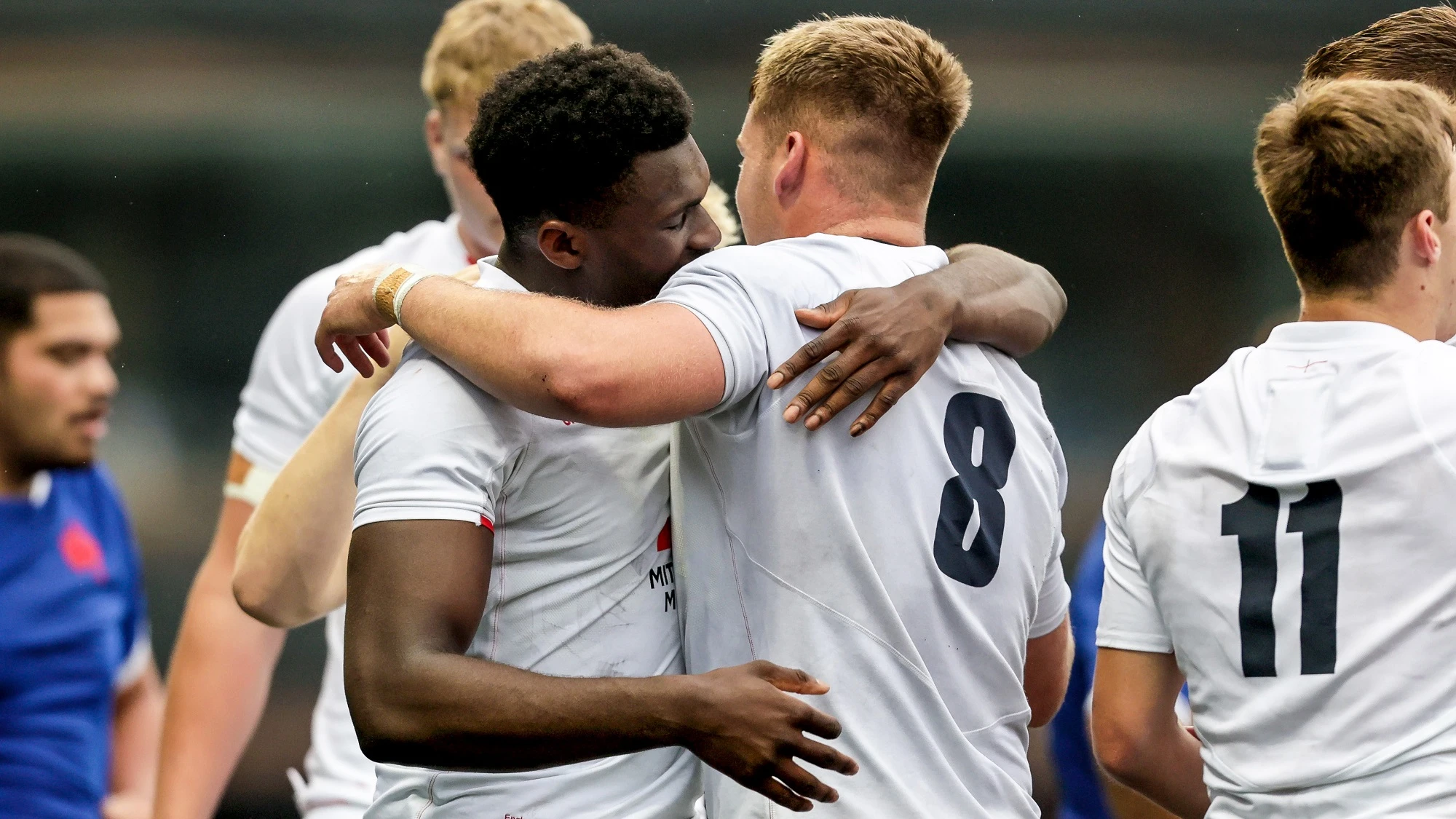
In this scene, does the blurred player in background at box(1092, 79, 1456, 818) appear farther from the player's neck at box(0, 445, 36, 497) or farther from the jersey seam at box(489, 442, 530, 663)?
the player's neck at box(0, 445, 36, 497)

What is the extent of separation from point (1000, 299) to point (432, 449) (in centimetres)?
83

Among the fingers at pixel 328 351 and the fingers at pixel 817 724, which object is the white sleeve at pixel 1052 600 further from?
the fingers at pixel 328 351

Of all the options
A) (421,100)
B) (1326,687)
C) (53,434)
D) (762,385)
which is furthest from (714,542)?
(421,100)

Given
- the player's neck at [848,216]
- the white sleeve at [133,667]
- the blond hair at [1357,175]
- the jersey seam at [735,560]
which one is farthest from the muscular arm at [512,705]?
the white sleeve at [133,667]

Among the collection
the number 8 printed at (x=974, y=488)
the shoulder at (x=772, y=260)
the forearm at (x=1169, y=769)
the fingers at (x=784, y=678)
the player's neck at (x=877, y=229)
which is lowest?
the forearm at (x=1169, y=769)

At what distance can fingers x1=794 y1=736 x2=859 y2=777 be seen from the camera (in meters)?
1.54

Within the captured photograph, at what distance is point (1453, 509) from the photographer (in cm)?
176

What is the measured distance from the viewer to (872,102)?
2.02 meters

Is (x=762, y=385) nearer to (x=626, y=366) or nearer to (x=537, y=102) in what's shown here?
(x=626, y=366)

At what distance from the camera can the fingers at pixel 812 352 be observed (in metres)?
1.77

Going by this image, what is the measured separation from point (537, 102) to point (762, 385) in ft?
1.50

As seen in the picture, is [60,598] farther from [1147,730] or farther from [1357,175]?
[1357,175]

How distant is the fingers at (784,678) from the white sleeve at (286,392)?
6.38 ft

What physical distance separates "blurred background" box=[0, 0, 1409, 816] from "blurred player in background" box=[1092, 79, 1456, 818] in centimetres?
448
